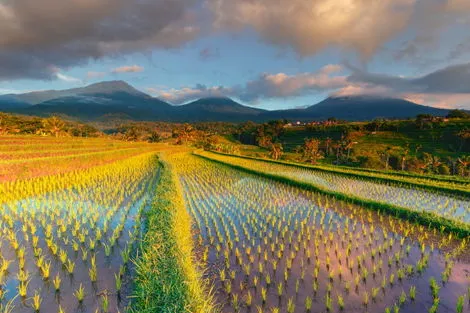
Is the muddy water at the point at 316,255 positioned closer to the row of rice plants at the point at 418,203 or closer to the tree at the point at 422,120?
the row of rice plants at the point at 418,203

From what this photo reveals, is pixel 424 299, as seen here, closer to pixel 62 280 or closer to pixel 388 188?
pixel 62 280

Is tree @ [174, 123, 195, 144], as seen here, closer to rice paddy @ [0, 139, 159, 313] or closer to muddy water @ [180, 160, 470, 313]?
rice paddy @ [0, 139, 159, 313]

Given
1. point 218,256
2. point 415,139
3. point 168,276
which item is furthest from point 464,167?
point 168,276

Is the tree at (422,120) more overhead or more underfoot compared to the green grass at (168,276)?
more overhead

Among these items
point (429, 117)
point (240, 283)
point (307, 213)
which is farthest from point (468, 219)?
point (429, 117)

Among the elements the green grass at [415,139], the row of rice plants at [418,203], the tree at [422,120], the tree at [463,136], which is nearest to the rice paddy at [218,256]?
the row of rice plants at [418,203]

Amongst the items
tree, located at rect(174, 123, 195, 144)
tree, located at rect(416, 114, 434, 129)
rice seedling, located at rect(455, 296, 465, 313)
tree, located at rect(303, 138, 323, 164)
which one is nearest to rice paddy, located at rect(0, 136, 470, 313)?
rice seedling, located at rect(455, 296, 465, 313)
